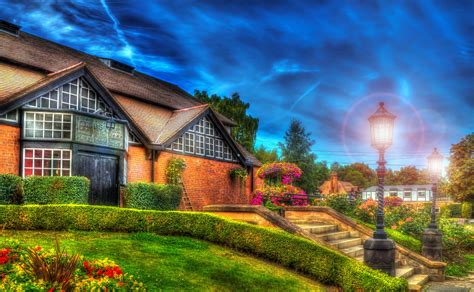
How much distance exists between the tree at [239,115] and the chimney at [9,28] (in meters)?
26.7

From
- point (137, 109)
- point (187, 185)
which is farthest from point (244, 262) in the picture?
point (137, 109)

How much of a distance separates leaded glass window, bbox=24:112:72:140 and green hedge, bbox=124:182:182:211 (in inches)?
128

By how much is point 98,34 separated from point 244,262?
17.2m

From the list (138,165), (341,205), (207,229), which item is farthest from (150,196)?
(341,205)

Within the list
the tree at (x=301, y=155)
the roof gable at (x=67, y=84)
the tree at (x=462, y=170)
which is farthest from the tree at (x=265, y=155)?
the roof gable at (x=67, y=84)

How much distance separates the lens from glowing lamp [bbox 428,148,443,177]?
15.2 metres

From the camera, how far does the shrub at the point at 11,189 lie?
43.4 ft

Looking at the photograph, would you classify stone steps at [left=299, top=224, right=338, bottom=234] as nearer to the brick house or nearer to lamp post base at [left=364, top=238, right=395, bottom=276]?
lamp post base at [left=364, top=238, right=395, bottom=276]

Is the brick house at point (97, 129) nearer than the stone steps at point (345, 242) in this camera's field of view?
No

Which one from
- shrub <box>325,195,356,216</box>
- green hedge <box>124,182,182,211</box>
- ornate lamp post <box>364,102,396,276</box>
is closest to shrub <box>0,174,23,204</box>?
green hedge <box>124,182,182,211</box>

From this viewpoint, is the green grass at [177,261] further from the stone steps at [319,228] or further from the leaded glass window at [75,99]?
the leaded glass window at [75,99]

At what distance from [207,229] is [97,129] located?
7062 millimetres

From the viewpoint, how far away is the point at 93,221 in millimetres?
11750

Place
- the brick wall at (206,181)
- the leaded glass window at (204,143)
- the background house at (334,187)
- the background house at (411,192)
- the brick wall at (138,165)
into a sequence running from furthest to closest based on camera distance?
the background house at (411,192), the background house at (334,187), the leaded glass window at (204,143), the brick wall at (206,181), the brick wall at (138,165)
